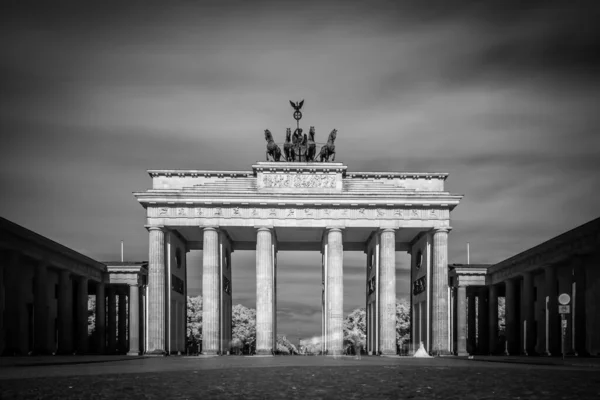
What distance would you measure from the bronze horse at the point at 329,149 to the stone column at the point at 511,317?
22017 millimetres

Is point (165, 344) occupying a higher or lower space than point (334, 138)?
lower

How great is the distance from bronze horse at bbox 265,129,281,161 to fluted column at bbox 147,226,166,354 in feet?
40.7

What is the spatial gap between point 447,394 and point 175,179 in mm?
56559

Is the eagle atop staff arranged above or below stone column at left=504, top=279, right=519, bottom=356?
above

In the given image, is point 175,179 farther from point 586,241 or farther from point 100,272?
point 586,241

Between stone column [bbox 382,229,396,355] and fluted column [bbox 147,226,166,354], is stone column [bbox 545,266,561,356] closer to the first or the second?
stone column [bbox 382,229,396,355]

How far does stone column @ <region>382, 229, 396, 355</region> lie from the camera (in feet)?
231

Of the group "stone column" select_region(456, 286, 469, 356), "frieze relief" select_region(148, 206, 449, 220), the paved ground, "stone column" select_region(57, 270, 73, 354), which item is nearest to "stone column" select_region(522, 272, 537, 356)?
"stone column" select_region(456, 286, 469, 356)

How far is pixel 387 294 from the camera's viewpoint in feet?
233

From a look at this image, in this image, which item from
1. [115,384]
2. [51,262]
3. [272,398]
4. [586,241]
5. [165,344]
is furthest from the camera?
[165,344]

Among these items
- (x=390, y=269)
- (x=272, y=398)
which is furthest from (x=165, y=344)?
(x=272, y=398)

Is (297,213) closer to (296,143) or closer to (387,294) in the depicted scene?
(296,143)

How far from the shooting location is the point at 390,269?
71.5 metres

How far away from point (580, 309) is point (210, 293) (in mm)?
31270
